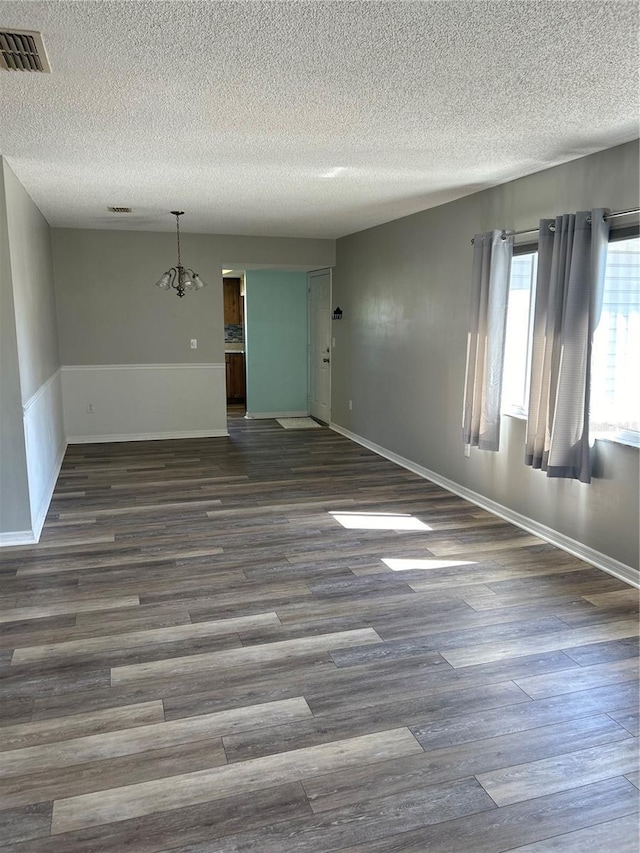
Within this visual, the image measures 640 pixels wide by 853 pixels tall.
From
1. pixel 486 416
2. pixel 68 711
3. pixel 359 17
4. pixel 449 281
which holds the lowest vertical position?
pixel 68 711

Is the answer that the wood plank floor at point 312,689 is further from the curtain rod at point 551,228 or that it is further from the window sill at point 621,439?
the curtain rod at point 551,228

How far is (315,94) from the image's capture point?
8.93 feet

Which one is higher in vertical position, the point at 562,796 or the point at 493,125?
the point at 493,125

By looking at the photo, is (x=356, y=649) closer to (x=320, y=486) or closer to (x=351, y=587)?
(x=351, y=587)

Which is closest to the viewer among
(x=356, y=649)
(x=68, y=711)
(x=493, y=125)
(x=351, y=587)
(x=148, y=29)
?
(x=148, y=29)

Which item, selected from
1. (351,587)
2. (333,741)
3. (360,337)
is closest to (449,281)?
(360,337)

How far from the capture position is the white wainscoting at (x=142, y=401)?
723 centimetres

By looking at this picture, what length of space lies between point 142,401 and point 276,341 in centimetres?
241

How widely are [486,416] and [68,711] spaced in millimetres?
3389

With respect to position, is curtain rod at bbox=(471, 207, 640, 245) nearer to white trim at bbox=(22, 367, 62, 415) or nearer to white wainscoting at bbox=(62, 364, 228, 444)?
white trim at bbox=(22, 367, 62, 415)

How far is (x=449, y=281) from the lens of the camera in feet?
17.4

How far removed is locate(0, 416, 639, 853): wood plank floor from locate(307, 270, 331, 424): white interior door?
4116 millimetres

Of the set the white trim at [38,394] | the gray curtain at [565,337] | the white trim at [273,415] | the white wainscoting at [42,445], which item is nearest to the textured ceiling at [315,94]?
the gray curtain at [565,337]

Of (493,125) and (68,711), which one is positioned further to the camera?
(493,125)
